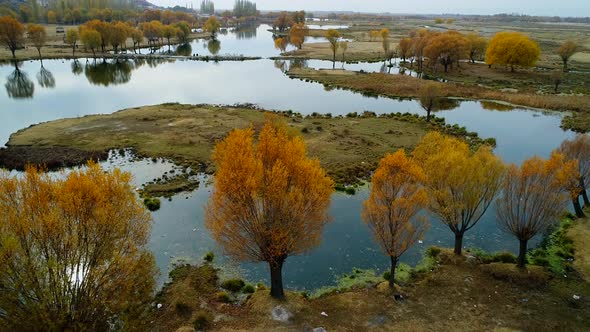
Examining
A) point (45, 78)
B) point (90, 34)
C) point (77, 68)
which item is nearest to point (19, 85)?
point (45, 78)

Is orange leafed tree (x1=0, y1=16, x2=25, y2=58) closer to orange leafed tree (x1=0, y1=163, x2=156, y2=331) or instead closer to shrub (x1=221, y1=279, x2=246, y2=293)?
orange leafed tree (x1=0, y1=163, x2=156, y2=331)

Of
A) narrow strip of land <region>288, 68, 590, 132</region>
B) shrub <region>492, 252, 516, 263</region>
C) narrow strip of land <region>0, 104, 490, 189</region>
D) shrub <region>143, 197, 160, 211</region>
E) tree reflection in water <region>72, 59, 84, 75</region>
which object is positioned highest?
tree reflection in water <region>72, 59, 84, 75</region>

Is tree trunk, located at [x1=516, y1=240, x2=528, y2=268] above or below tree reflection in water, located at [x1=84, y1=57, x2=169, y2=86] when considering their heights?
below

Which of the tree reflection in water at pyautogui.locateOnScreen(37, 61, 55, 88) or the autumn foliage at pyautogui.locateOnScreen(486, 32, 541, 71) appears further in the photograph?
the autumn foliage at pyautogui.locateOnScreen(486, 32, 541, 71)

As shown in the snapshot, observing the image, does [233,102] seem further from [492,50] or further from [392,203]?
[492,50]

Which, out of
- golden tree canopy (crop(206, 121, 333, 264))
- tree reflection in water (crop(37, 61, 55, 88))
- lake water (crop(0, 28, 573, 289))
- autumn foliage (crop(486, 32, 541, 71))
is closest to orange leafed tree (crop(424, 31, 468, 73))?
autumn foliage (crop(486, 32, 541, 71))

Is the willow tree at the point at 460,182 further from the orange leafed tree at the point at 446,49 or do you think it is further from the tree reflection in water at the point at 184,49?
the tree reflection in water at the point at 184,49

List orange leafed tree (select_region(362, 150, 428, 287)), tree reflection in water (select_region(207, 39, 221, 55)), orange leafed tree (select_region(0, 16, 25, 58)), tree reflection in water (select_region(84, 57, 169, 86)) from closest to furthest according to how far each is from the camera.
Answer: orange leafed tree (select_region(362, 150, 428, 287)) < tree reflection in water (select_region(84, 57, 169, 86)) < orange leafed tree (select_region(0, 16, 25, 58)) < tree reflection in water (select_region(207, 39, 221, 55))
